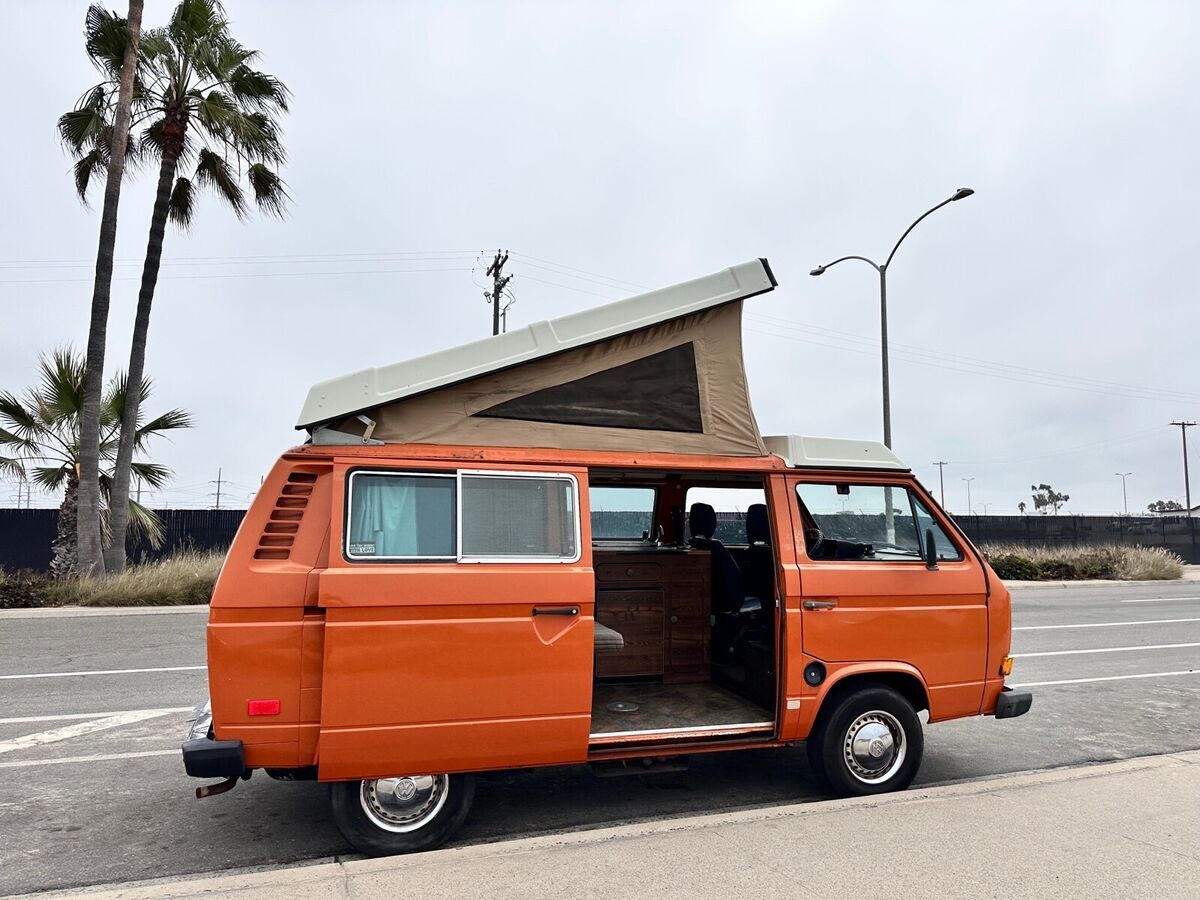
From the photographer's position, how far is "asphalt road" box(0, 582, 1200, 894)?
4.60 metres

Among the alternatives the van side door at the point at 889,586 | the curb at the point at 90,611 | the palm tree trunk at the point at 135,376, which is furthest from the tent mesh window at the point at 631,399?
the palm tree trunk at the point at 135,376

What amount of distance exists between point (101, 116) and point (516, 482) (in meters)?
18.2

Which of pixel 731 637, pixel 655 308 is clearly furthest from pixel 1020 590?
pixel 655 308

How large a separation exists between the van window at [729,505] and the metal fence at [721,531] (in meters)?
0.01

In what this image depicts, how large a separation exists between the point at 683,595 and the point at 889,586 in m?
1.80

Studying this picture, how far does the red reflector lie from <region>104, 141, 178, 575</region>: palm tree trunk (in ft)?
51.2

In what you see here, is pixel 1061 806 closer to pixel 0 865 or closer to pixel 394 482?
pixel 394 482

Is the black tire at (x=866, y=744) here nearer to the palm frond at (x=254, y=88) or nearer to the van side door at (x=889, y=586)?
the van side door at (x=889, y=586)

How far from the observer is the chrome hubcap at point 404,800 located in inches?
170

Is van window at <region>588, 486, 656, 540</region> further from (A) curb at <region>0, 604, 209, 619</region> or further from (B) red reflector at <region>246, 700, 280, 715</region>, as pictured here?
(A) curb at <region>0, 604, 209, 619</region>

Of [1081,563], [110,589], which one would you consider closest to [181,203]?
[110,589]

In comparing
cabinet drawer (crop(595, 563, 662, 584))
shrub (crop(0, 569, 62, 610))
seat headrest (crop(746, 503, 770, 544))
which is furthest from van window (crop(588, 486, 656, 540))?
shrub (crop(0, 569, 62, 610))

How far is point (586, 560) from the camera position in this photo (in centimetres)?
468

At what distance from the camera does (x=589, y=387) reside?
493cm
